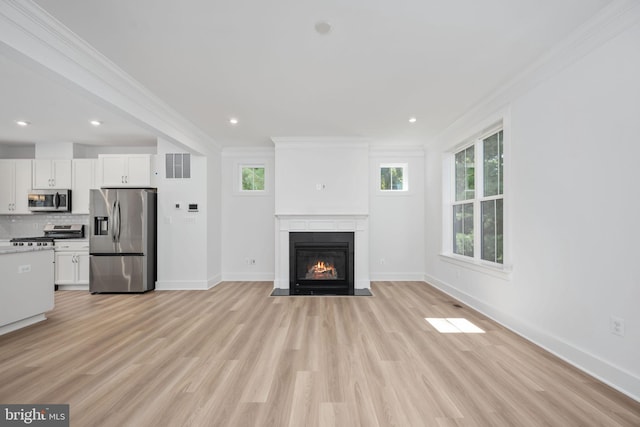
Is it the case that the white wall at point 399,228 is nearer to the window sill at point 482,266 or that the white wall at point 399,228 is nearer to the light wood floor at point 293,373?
the window sill at point 482,266

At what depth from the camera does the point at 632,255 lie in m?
1.93

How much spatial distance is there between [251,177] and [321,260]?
226 cm

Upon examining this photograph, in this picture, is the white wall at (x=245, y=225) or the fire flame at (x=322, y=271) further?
the white wall at (x=245, y=225)

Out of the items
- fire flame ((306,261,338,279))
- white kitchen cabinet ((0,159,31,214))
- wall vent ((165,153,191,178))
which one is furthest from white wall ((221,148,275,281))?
white kitchen cabinet ((0,159,31,214))

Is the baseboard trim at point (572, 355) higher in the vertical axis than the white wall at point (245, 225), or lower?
lower

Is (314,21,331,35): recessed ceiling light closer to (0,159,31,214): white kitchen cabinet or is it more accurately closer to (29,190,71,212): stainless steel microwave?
(29,190,71,212): stainless steel microwave

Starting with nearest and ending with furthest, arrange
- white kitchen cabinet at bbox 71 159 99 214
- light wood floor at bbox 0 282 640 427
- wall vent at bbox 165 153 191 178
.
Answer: light wood floor at bbox 0 282 640 427 → wall vent at bbox 165 153 191 178 → white kitchen cabinet at bbox 71 159 99 214

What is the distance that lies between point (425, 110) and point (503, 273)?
2.30 meters

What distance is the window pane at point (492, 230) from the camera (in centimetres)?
346

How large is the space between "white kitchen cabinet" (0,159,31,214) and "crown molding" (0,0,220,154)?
11.4ft

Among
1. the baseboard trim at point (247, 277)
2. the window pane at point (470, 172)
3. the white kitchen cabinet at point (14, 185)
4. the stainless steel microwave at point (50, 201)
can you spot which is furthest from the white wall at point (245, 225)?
the window pane at point (470, 172)

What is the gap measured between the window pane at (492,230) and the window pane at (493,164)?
0.17 metres

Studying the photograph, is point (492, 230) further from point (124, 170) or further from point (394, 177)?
point (124, 170)

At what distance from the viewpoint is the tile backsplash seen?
5.35 meters
